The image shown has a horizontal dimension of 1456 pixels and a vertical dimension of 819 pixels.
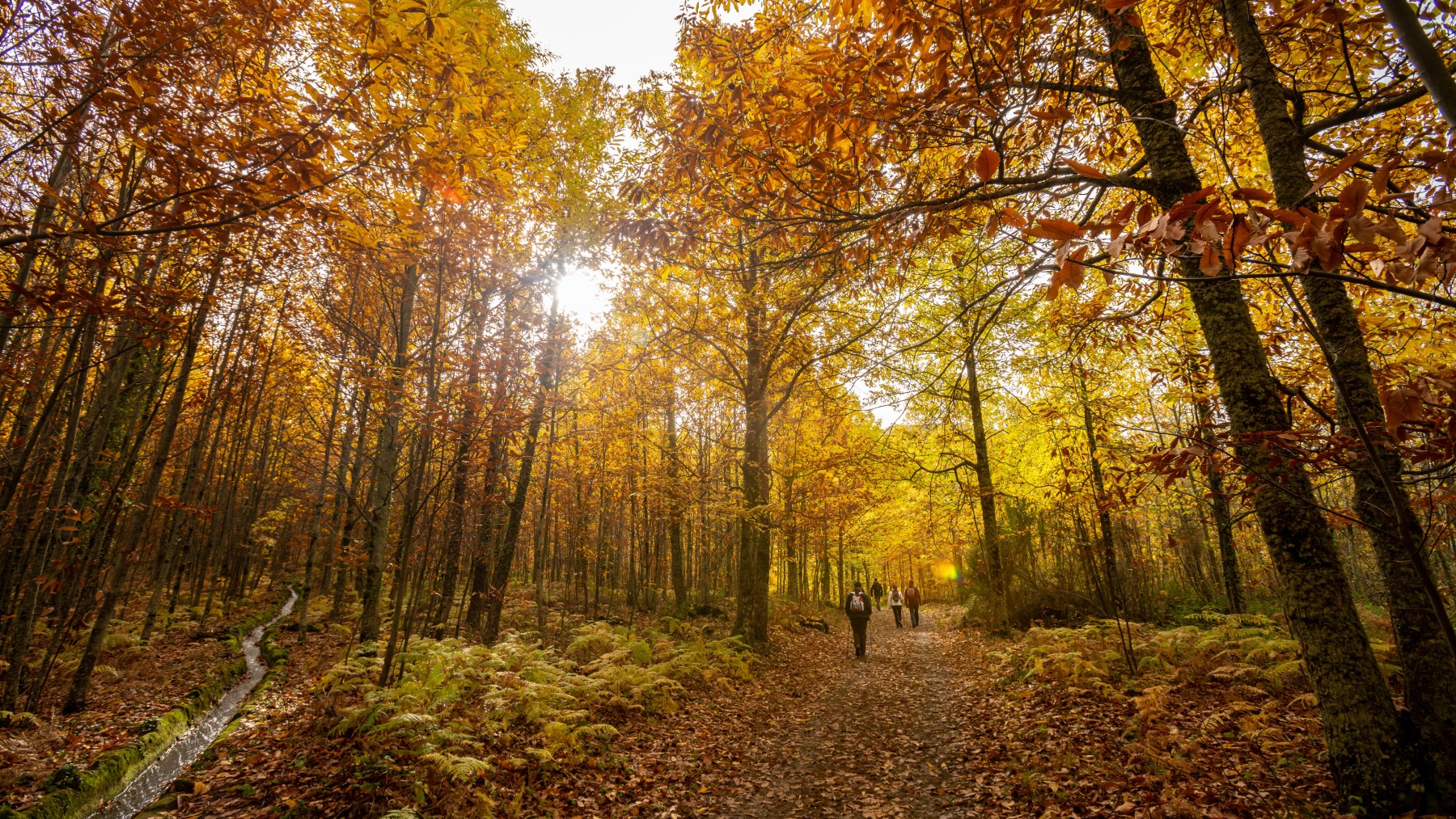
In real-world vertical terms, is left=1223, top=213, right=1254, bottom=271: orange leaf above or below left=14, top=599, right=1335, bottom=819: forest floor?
above

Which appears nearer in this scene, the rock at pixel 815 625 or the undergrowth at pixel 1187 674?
the undergrowth at pixel 1187 674

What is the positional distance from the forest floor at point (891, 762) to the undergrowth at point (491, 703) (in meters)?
0.21

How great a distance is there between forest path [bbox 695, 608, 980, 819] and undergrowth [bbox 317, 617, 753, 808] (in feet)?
4.82

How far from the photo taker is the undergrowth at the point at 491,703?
562 cm

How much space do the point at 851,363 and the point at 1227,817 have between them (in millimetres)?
8386

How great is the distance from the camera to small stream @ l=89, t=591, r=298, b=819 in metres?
5.52

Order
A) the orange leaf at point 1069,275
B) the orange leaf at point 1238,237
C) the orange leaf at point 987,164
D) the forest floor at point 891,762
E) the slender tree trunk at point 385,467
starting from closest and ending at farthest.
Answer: the orange leaf at point 1238,237
the orange leaf at point 1069,275
the orange leaf at point 987,164
the forest floor at point 891,762
the slender tree trunk at point 385,467

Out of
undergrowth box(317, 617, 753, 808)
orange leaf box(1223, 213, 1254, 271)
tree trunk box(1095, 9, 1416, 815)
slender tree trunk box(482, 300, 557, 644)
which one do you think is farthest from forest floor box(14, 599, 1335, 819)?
orange leaf box(1223, 213, 1254, 271)

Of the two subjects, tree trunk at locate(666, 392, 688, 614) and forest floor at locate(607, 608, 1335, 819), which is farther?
tree trunk at locate(666, 392, 688, 614)

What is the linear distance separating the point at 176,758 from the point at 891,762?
8.71 meters

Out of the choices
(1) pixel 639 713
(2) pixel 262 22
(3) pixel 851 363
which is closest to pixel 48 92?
(2) pixel 262 22

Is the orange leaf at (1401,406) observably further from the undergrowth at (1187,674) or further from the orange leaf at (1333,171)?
the undergrowth at (1187,674)

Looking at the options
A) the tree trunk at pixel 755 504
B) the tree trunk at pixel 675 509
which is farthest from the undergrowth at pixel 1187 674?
the tree trunk at pixel 675 509

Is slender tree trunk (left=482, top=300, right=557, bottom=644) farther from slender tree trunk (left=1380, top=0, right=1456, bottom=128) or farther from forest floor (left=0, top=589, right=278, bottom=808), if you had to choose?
slender tree trunk (left=1380, top=0, right=1456, bottom=128)
